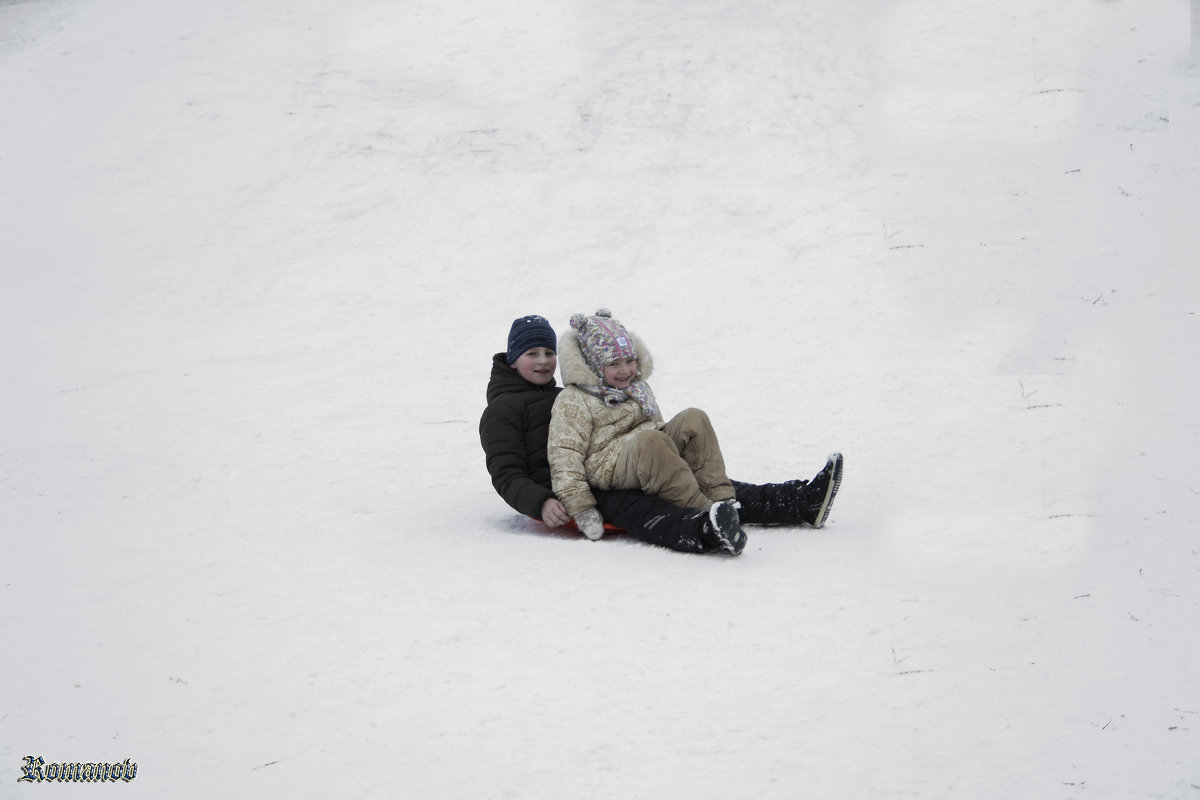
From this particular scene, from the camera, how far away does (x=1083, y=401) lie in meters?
5.46

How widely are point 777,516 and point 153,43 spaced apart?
1320 centimetres

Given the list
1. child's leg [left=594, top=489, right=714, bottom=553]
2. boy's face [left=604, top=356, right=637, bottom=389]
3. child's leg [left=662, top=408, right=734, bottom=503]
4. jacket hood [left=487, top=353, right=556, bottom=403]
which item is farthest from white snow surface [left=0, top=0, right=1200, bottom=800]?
boy's face [left=604, top=356, right=637, bottom=389]

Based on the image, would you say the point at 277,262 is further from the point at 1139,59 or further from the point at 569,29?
the point at 1139,59

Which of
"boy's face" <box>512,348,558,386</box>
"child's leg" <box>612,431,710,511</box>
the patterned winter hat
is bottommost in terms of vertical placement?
"child's leg" <box>612,431,710,511</box>

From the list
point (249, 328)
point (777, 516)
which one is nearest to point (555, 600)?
point (777, 516)

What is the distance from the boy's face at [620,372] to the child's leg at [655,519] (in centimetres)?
49

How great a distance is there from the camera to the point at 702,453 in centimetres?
417

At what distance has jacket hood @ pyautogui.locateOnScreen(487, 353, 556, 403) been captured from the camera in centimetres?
447

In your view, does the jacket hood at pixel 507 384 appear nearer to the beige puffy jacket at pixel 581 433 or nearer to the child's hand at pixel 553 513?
the beige puffy jacket at pixel 581 433

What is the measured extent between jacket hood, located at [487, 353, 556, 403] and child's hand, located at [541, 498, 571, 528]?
64 centimetres

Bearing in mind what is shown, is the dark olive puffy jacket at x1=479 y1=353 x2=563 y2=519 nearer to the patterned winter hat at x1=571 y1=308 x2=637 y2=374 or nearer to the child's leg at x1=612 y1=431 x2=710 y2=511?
the patterned winter hat at x1=571 y1=308 x2=637 y2=374

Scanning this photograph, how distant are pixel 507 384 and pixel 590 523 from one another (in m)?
0.83

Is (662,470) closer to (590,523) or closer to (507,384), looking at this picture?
(590,523)

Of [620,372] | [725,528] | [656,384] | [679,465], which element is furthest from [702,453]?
[656,384]
